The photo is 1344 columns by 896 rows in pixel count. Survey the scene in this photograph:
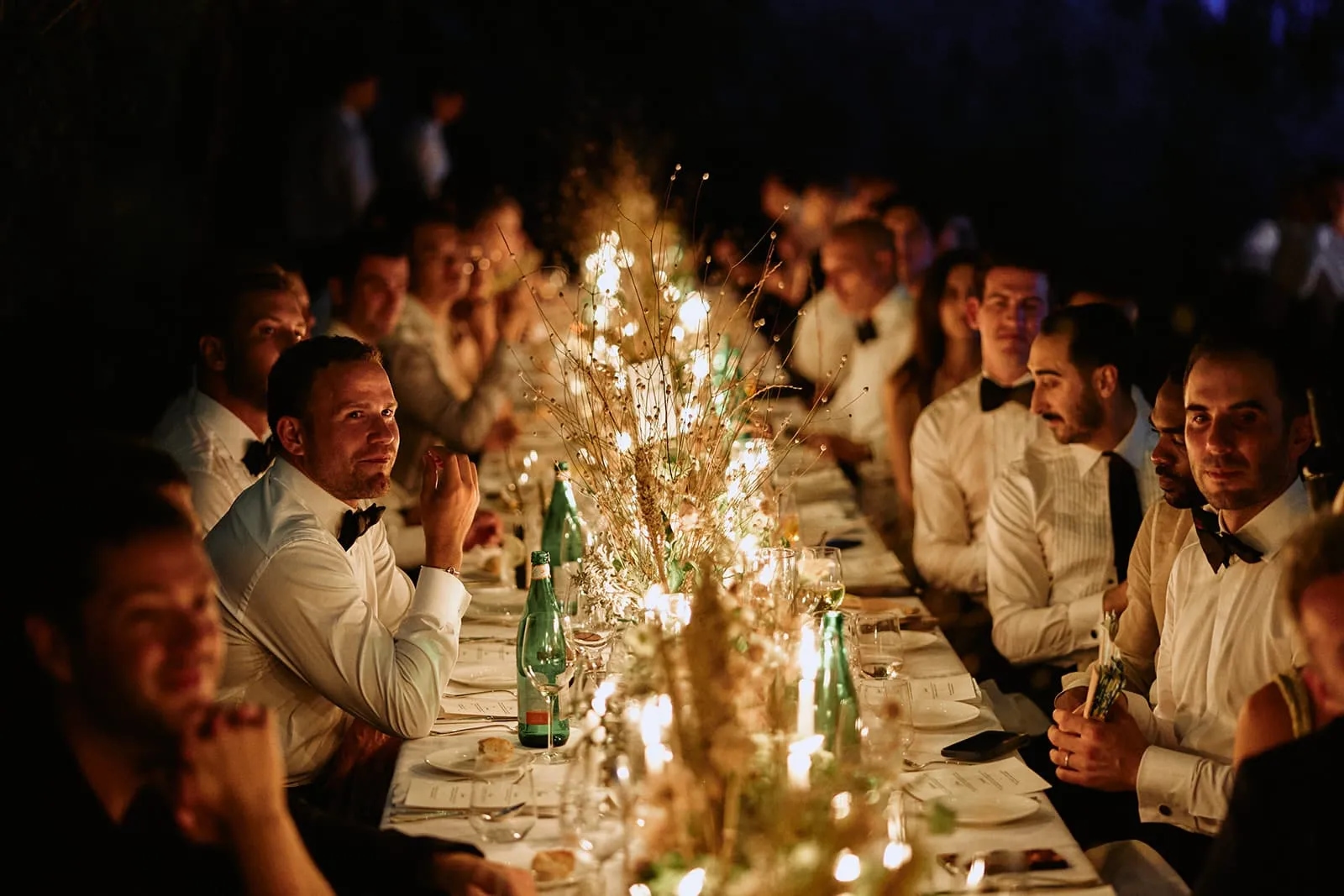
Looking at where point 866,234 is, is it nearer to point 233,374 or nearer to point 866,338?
point 866,338

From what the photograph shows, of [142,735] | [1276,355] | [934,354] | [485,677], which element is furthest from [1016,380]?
[142,735]

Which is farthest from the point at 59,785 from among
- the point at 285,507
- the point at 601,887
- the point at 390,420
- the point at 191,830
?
the point at 390,420

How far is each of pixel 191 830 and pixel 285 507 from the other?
120 cm

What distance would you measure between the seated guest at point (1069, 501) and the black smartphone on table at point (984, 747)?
1164 millimetres

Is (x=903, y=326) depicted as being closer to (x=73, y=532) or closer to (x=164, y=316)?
(x=164, y=316)

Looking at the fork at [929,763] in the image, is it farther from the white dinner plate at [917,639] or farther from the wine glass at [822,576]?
the white dinner plate at [917,639]

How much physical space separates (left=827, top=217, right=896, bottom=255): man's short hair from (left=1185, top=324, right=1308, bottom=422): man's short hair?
13.1 feet

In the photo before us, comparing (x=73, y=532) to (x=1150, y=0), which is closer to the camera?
(x=73, y=532)

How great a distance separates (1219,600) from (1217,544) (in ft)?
0.33

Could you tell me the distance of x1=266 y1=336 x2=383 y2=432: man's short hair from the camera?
2811 mm

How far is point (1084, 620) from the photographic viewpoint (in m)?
3.63

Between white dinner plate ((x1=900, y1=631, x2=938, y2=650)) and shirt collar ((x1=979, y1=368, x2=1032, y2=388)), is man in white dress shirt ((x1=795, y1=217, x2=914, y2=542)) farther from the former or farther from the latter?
white dinner plate ((x1=900, y1=631, x2=938, y2=650))

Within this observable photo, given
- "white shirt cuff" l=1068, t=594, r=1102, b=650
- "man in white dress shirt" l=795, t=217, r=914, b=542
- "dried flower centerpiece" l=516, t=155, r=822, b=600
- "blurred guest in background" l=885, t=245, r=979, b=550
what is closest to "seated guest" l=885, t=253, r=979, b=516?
"blurred guest in background" l=885, t=245, r=979, b=550

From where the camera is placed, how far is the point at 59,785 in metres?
1.61
